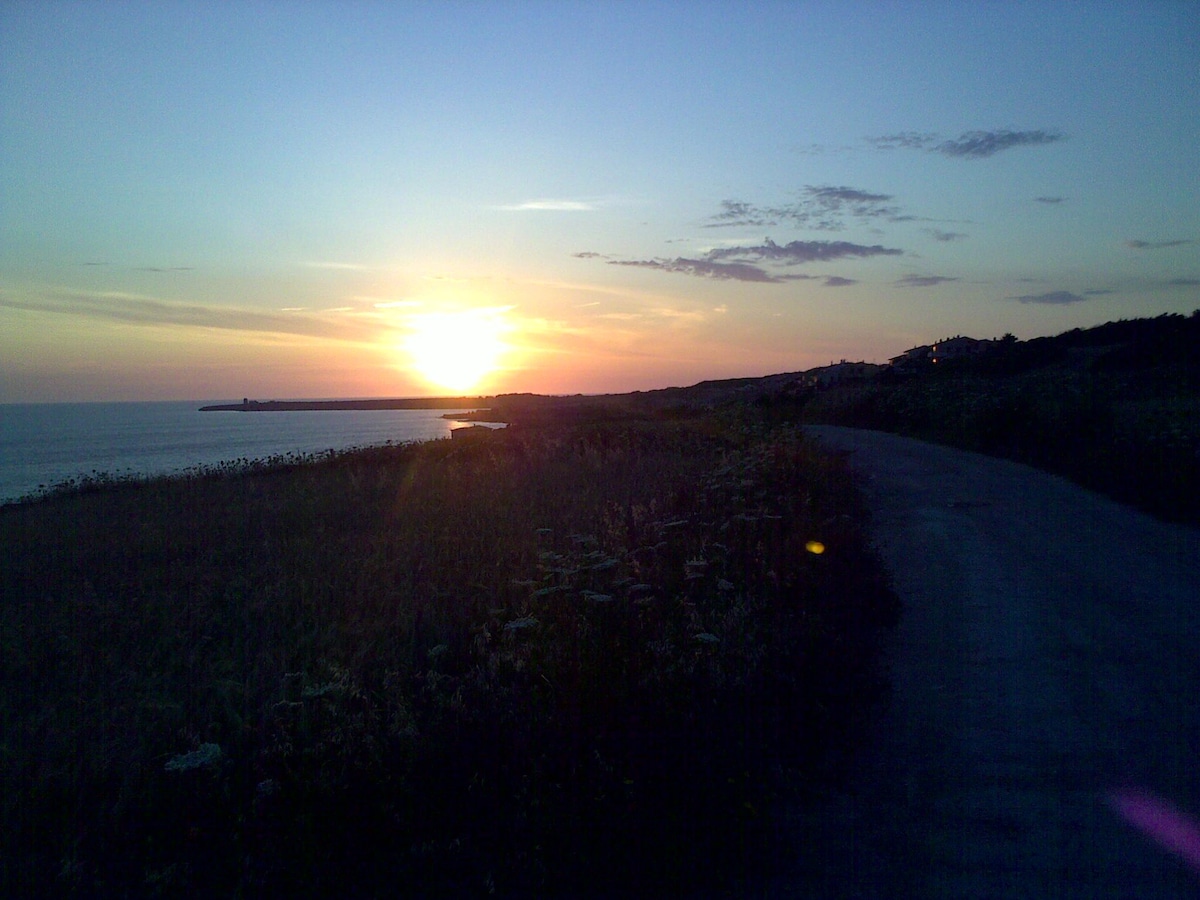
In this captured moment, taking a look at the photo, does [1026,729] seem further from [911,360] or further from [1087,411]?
[911,360]

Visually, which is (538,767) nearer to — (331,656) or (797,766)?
(797,766)

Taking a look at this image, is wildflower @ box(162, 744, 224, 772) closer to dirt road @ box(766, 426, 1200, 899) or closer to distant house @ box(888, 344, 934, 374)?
dirt road @ box(766, 426, 1200, 899)

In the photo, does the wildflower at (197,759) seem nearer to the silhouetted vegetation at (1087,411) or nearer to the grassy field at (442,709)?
the grassy field at (442,709)

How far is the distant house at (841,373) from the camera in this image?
5235 centimetres

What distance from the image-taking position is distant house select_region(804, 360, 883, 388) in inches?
2061

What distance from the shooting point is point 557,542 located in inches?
Answer: 354

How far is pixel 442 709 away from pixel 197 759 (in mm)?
1211

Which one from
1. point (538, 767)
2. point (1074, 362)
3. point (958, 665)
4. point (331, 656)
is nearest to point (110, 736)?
point (331, 656)

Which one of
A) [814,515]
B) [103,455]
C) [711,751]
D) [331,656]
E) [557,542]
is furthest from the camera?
[103,455]

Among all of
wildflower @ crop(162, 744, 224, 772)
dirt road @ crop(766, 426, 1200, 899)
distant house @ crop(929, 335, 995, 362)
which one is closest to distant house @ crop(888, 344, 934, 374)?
distant house @ crop(929, 335, 995, 362)

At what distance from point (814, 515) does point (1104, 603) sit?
10.7ft

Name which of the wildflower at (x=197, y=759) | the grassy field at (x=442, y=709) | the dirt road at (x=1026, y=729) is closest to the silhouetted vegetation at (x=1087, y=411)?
the dirt road at (x=1026, y=729)

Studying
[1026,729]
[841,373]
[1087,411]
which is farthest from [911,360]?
[1026,729]

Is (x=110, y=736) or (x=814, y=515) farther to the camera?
(x=814, y=515)
